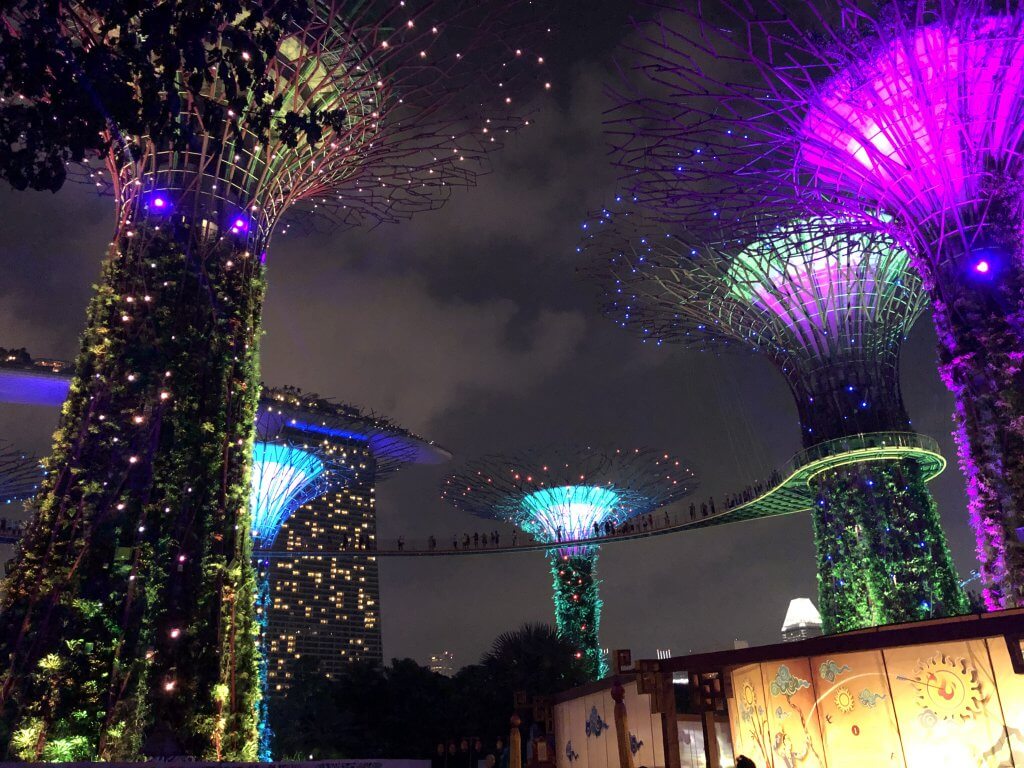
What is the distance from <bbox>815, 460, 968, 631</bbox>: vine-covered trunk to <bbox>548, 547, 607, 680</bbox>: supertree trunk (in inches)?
538

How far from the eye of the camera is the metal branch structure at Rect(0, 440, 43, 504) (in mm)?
27516

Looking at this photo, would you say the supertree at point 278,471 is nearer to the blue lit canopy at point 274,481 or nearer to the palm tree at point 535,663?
the blue lit canopy at point 274,481

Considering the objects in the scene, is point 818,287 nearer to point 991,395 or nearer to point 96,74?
point 991,395

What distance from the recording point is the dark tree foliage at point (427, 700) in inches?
862

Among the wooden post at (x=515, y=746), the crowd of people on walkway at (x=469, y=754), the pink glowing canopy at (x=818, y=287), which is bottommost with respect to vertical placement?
the crowd of people on walkway at (x=469, y=754)

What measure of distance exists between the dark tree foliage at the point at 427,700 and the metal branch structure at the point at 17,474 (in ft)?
43.4

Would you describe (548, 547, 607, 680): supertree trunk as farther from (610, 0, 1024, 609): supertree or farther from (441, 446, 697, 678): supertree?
(610, 0, 1024, 609): supertree

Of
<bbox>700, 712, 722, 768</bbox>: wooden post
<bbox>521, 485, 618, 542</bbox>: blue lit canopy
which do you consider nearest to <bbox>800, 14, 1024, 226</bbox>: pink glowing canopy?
<bbox>700, 712, 722, 768</bbox>: wooden post

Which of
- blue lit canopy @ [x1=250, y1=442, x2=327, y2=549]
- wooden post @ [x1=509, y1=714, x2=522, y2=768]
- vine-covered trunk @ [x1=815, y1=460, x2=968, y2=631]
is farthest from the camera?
blue lit canopy @ [x1=250, y1=442, x2=327, y2=549]

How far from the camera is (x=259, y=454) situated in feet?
78.8

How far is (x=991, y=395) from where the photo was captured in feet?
35.3

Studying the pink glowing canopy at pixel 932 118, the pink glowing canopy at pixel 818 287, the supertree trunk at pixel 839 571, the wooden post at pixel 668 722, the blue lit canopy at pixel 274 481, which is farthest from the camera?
the blue lit canopy at pixel 274 481

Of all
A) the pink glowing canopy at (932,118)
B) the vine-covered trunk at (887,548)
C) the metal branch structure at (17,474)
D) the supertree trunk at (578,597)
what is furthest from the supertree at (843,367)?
the metal branch structure at (17,474)

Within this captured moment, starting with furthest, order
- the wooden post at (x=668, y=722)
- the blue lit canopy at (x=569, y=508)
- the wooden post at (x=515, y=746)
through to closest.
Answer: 1. the blue lit canopy at (x=569, y=508)
2. the wooden post at (x=515, y=746)
3. the wooden post at (x=668, y=722)
